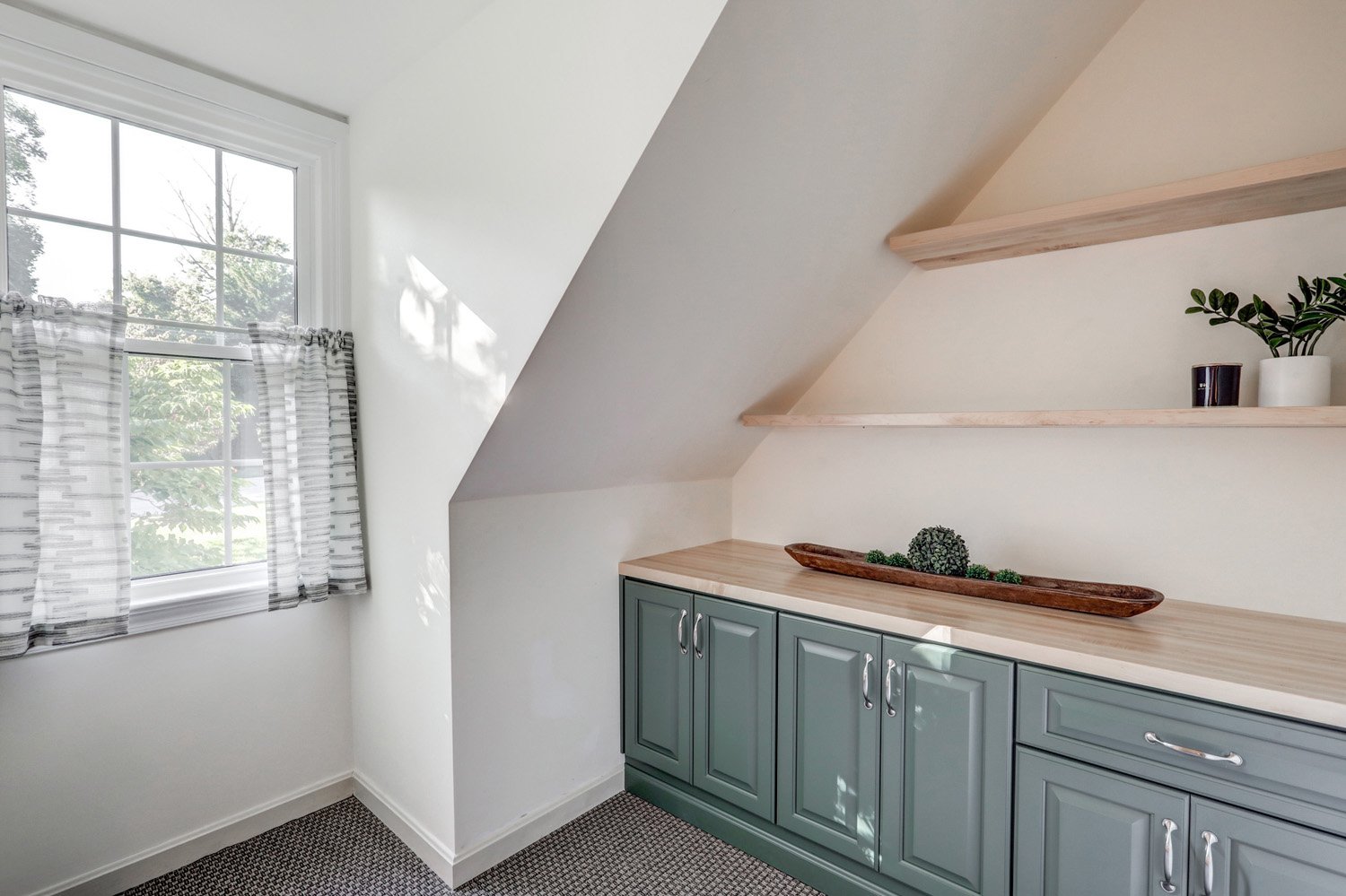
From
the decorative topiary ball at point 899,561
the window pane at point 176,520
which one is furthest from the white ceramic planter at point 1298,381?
the window pane at point 176,520

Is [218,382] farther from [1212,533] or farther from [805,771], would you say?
[1212,533]

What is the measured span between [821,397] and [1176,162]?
1.29 m

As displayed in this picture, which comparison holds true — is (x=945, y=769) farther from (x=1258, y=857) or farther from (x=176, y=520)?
(x=176, y=520)

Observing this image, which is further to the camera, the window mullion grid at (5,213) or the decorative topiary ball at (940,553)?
the decorative topiary ball at (940,553)

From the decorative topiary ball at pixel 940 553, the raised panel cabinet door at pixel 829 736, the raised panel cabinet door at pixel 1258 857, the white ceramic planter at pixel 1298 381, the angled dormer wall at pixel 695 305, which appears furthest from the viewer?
the decorative topiary ball at pixel 940 553

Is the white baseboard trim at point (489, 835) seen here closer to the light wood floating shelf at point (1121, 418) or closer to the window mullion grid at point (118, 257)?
the window mullion grid at point (118, 257)

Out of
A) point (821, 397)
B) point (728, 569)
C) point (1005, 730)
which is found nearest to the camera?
point (1005, 730)

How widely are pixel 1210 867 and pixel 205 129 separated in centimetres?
316

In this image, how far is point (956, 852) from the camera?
5.47 ft

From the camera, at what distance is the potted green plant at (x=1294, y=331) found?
1575 mm

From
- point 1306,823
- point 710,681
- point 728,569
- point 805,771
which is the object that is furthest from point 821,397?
point 1306,823

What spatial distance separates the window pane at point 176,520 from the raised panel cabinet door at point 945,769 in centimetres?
207

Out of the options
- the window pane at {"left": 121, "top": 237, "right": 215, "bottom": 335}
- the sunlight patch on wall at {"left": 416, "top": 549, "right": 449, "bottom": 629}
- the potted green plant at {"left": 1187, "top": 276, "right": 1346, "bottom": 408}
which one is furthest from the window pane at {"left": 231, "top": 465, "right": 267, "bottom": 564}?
the potted green plant at {"left": 1187, "top": 276, "right": 1346, "bottom": 408}

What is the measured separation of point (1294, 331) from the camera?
164cm
